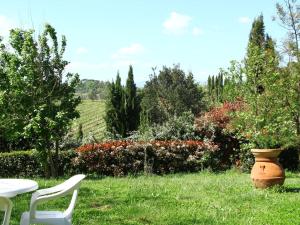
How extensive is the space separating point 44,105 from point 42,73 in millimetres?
1064

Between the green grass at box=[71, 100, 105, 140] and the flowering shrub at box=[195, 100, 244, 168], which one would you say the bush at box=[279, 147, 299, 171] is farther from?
the green grass at box=[71, 100, 105, 140]

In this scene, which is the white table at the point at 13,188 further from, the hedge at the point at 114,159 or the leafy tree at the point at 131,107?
the leafy tree at the point at 131,107

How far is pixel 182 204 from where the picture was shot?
848cm

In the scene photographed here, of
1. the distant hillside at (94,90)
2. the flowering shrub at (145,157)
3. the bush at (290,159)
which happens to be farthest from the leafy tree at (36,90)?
the distant hillside at (94,90)

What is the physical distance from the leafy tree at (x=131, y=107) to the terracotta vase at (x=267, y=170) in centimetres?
1843

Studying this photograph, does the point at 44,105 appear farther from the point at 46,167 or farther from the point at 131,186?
the point at 131,186

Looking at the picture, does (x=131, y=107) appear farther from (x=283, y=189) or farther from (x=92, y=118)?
(x=92, y=118)

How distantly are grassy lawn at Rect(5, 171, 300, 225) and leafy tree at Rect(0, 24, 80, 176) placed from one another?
4254 millimetres

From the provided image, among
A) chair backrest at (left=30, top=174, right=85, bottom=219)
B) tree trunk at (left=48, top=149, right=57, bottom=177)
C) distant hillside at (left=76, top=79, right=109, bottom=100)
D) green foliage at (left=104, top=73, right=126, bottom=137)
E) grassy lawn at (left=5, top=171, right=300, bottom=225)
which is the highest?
distant hillside at (left=76, top=79, right=109, bottom=100)

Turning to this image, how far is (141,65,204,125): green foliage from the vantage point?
91.5 ft

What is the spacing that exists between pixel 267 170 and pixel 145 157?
6.56m

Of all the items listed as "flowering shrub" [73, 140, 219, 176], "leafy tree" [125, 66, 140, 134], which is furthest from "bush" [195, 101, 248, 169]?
"leafy tree" [125, 66, 140, 134]

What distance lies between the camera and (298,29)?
14625 mm

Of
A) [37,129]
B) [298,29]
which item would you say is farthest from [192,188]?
[298,29]
